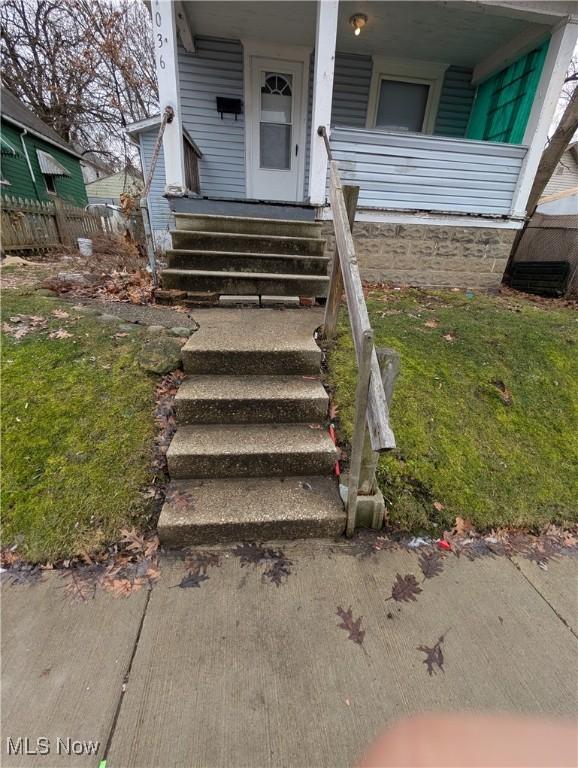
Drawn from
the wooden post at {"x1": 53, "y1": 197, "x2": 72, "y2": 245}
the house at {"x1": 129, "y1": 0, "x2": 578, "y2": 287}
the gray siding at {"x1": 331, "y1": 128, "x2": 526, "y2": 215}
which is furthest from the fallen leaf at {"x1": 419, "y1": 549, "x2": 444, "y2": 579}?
the wooden post at {"x1": 53, "y1": 197, "x2": 72, "y2": 245}

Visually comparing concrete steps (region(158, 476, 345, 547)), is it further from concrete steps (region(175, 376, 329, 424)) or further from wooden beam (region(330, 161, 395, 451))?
wooden beam (region(330, 161, 395, 451))

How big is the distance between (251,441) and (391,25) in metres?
6.86

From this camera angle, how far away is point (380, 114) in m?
6.70

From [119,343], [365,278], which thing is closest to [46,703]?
[119,343]

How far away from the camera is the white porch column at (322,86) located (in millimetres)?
4145

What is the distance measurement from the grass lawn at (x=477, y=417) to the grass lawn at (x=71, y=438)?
1.51 metres

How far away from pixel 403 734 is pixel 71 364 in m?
3.00

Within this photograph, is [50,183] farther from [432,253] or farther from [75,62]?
[432,253]

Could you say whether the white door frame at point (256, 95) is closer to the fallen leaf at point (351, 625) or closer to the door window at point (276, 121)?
the door window at point (276, 121)

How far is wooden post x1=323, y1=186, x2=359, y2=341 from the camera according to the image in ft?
9.37

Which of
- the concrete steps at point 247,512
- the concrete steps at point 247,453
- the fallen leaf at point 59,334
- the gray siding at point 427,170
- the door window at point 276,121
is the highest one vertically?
the door window at point 276,121

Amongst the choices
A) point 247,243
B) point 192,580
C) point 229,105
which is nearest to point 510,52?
point 229,105

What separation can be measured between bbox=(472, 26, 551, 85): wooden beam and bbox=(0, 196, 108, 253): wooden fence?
9.37m

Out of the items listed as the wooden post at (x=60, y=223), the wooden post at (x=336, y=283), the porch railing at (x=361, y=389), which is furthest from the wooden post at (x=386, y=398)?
the wooden post at (x=60, y=223)
